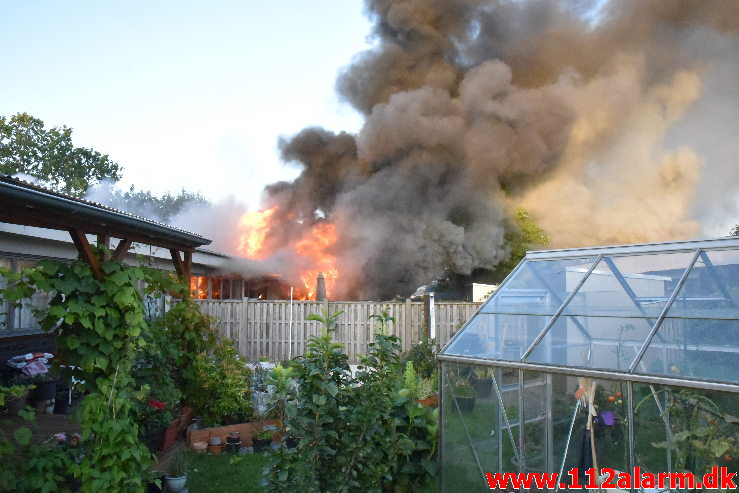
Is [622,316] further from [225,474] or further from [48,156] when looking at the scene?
[48,156]

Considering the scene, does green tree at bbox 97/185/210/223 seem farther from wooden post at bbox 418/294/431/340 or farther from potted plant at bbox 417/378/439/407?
potted plant at bbox 417/378/439/407

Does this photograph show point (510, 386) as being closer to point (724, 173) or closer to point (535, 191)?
point (535, 191)

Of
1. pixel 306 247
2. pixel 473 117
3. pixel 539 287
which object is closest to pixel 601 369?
pixel 539 287

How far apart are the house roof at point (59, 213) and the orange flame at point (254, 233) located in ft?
45.5

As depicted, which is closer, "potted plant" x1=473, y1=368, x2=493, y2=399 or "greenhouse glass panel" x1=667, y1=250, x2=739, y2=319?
"greenhouse glass panel" x1=667, y1=250, x2=739, y2=319

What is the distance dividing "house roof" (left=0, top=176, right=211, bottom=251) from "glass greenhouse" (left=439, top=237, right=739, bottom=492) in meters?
3.69

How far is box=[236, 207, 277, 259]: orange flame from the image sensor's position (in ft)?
67.7

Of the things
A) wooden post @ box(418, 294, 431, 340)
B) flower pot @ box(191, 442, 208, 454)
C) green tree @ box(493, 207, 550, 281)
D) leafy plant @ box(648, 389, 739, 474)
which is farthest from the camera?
green tree @ box(493, 207, 550, 281)

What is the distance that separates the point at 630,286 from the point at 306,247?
15799mm

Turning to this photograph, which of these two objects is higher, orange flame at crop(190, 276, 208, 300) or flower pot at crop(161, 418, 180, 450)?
orange flame at crop(190, 276, 208, 300)

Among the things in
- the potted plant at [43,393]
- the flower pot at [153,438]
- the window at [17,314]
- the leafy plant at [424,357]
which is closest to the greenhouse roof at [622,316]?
the flower pot at [153,438]

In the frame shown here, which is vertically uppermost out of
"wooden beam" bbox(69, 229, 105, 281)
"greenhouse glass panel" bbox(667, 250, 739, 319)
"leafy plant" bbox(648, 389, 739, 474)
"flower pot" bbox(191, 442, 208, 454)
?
"wooden beam" bbox(69, 229, 105, 281)

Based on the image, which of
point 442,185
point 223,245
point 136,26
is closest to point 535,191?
point 442,185

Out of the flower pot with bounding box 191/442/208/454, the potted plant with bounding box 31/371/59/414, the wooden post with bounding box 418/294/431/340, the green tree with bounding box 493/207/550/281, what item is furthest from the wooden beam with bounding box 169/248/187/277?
the green tree with bounding box 493/207/550/281
